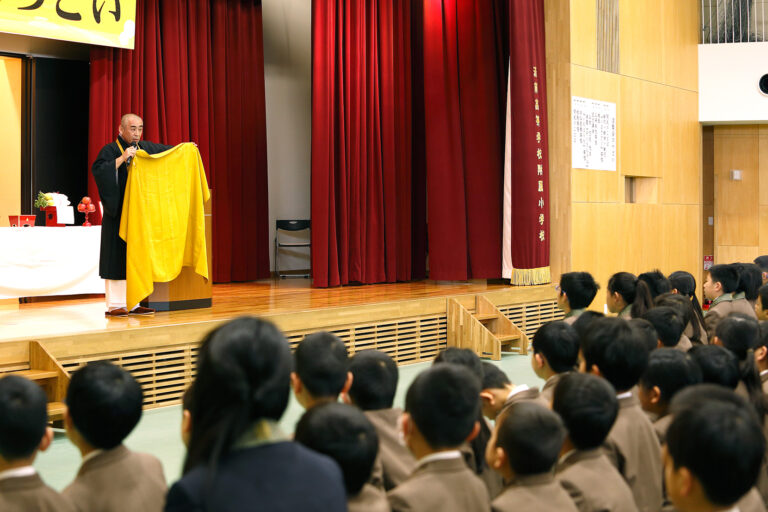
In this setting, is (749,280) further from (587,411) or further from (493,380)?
(587,411)

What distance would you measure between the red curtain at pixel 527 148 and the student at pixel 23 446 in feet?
20.8

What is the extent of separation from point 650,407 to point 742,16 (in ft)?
29.3

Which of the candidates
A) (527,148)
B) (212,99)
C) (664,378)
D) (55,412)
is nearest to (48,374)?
(55,412)

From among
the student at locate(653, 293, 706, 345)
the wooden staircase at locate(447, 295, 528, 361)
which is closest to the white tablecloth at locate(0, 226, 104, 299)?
the wooden staircase at locate(447, 295, 528, 361)

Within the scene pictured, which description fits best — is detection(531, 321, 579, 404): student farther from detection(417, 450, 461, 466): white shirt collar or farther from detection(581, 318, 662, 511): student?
detection(417, 450, 461, 466): white shirt collar

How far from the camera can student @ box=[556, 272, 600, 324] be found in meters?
4.19

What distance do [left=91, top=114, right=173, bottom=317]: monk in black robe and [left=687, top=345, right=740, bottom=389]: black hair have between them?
3709mm

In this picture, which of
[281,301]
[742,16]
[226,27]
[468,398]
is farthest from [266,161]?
[468,398]

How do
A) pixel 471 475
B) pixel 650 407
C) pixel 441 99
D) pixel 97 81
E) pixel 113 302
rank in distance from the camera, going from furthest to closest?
pixel 441 99, pixel 97 81, pixel 113 302, pixel 650 407, pixel 471 475

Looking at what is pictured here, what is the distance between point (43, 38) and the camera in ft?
24.8

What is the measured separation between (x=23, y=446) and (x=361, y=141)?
6.78 m

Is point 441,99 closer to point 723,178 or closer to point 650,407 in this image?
point 723,178

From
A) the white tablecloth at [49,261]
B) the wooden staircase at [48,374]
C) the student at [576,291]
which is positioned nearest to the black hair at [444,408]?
the student at [576,291]

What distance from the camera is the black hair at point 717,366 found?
270cm
